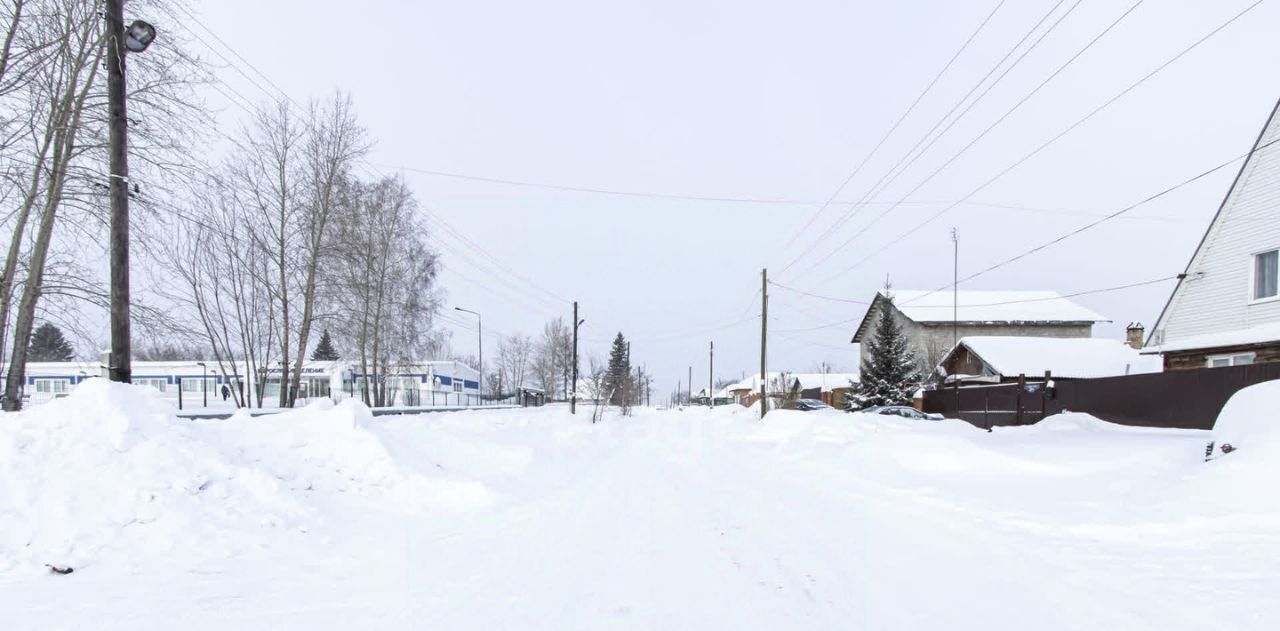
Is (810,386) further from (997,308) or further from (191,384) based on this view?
(191,384)

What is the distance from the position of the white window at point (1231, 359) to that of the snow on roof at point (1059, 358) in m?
12.4

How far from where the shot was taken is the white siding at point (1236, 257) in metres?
16.2

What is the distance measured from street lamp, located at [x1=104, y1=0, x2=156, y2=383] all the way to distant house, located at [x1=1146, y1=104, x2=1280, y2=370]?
21.4 m

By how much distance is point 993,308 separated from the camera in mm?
57281

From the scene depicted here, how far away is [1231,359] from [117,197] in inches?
944

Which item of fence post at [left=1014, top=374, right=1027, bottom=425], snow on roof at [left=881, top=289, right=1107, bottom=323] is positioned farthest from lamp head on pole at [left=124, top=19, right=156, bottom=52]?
snow on roof at [left=881, top=289, right=1107, bottom=323]

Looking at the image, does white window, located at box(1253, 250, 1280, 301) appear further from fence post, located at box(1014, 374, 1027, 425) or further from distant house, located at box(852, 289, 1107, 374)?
distant house, located at box(852, 289, 1107, 374)

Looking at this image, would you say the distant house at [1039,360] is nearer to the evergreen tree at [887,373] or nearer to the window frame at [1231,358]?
the evergreen tree at [887,373]

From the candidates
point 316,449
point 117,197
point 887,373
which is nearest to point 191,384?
point 887,373

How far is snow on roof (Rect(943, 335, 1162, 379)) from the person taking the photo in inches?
1221

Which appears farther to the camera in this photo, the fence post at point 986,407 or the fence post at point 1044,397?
the fence post at point 986,407

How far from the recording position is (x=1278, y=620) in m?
4.18

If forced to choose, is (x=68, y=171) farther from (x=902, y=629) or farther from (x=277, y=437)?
(x=902, y=629)

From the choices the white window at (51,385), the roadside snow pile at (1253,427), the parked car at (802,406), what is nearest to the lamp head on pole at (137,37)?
the roadside snow pile at (1253,427)
